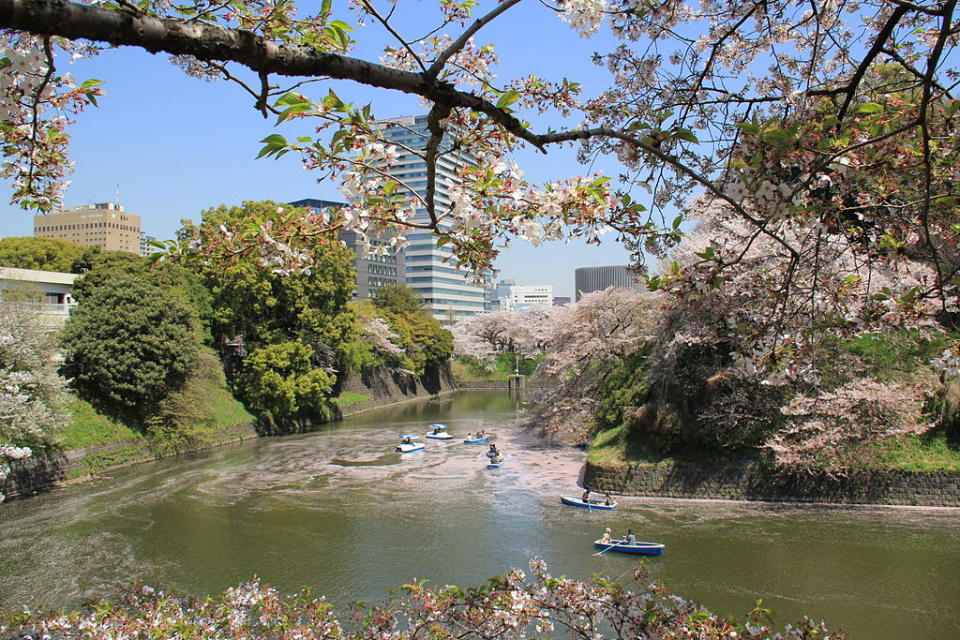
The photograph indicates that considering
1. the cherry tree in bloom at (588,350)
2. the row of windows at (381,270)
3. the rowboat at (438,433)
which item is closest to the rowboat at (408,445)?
the rowboat at (438,433)

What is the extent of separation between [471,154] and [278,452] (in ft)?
55.6

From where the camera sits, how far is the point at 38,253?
26.1 meters

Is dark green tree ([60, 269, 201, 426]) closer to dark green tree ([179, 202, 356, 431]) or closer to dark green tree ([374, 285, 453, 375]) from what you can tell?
dark green tree ([179, 202, 356, 431])

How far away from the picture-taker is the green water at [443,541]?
8.13m

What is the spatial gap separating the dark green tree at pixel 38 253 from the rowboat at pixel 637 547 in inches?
985

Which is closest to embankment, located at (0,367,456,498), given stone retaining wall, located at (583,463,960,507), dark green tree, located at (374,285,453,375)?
dark green tree, located at (374,285,453,375)

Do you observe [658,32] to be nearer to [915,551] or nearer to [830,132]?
[830,132]

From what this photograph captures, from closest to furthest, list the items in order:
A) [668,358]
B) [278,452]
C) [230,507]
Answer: [230,507]
[668,358]
[278,452]

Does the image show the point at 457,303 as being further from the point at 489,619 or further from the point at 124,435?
the point at 489,619

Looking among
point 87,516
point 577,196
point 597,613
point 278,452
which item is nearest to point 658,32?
point 577,196

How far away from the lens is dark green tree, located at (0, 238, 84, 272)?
83.4 ft

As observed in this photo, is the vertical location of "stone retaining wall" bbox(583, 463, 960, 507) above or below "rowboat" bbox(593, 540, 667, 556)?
above

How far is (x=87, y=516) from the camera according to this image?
38.3 feet

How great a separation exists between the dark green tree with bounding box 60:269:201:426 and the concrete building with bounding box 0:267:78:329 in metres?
1.03
